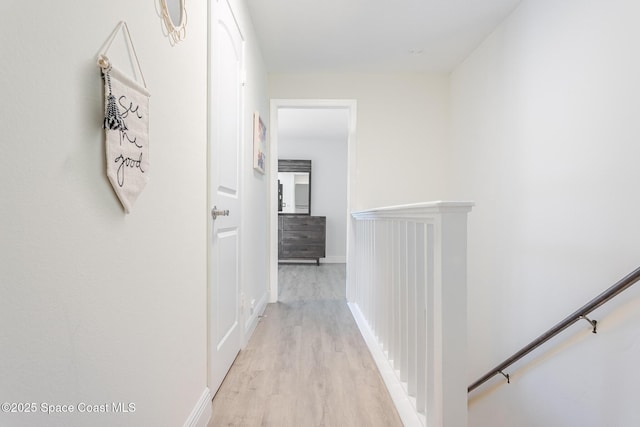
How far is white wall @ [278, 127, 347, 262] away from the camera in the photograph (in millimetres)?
6836

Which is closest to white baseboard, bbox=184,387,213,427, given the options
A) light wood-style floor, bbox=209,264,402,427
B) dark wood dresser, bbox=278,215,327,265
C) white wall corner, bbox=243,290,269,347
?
light wood-style floor, bbox=209,264,402,427

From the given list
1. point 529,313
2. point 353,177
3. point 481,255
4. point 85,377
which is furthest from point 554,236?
point 85,377

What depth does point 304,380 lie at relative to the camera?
74.2 inches

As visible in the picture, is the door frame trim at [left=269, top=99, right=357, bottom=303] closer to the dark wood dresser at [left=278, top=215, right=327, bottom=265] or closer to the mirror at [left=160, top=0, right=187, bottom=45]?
the mirror at [left=160, top=0, right=187, bottom=45]

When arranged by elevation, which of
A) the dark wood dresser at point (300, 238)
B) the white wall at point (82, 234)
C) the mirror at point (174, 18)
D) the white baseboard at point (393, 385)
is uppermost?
the mirror at point (174, 18)

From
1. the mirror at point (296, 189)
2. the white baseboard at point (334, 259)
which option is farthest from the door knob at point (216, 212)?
the white baseboard at point (334, 259)

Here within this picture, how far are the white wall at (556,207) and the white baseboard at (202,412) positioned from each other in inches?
75.9

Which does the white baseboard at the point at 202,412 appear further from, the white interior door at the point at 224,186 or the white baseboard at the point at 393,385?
the white baseboard at the point at 393,385

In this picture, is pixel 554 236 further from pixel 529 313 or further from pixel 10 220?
pixel 10 220

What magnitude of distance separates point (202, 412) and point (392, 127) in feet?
10.2

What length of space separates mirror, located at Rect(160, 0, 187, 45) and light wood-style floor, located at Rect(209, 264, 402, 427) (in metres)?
1.50

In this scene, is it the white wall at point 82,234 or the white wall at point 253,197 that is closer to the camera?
the white wall at point 82,234

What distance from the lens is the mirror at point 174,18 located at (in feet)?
3.47

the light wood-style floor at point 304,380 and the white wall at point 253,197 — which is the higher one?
the white wall at point 253,197
